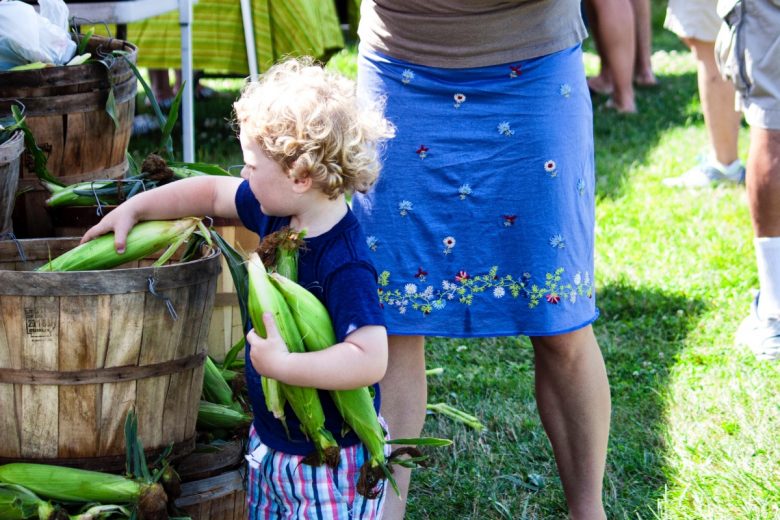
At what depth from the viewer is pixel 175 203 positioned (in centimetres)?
216

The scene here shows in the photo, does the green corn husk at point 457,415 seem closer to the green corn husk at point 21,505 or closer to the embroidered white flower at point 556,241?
the embroidered white flower at point 556,241

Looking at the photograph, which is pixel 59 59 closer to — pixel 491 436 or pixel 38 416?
pixel 38 416

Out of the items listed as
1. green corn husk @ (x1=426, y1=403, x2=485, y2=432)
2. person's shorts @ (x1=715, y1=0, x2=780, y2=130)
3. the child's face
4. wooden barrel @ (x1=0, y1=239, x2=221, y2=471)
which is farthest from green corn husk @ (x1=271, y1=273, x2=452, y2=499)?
person's shorts @ (x1=715, y1=0, x2=780, y2=130)

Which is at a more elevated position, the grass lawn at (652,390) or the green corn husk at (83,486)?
the green corn husk at (83,486)

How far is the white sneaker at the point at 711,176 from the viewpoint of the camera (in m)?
5.43

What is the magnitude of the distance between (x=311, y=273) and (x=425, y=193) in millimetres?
491

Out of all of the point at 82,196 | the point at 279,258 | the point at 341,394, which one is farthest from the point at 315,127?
the point at 82,196

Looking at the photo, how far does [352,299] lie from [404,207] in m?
0.53

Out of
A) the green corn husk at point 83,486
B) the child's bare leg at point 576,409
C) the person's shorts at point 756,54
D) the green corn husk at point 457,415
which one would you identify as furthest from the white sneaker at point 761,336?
the green corn husk at point 83,486

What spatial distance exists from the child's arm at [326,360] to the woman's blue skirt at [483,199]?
537mm

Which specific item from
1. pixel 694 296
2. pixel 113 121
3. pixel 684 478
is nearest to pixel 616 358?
pixel 694 296

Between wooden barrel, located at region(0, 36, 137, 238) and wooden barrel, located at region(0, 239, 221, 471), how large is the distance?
81 centimetres

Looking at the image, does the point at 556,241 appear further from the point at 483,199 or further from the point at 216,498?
the point at 216,498

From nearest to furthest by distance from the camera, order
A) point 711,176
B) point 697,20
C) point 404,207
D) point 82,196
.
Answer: point 404,207 → point 82,196 → point 697,20 → point 711,176
